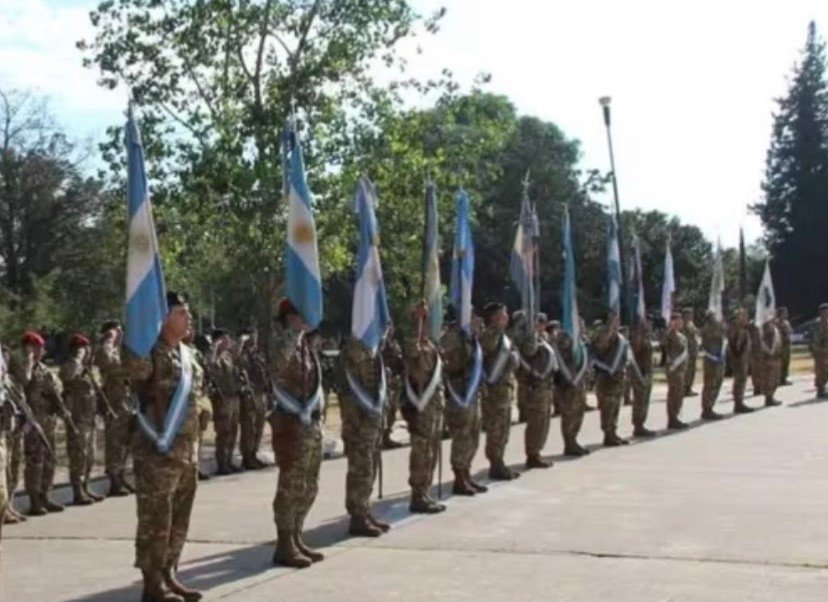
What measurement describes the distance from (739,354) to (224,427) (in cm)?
1057

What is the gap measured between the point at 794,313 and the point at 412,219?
54198mm

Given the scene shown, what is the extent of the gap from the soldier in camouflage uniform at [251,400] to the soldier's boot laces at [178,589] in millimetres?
7625

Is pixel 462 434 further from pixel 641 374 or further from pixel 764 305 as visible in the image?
pixel 764 305

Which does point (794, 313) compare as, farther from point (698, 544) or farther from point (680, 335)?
point (698, 544)

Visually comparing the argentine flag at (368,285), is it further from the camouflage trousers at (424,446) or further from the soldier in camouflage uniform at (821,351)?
the soldier in camouflage uniform at (821,351)

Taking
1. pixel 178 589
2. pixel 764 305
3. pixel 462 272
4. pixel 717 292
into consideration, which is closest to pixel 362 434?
pixel 178 589

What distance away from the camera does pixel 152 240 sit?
774 cm

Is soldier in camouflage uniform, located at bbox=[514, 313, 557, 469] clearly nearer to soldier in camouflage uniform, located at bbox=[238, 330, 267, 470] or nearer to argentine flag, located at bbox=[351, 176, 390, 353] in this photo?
soldier in camouflage uniform, located at bbox=[238, 330, 267, 470]

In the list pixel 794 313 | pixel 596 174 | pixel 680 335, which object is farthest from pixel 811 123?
pixel 680 335

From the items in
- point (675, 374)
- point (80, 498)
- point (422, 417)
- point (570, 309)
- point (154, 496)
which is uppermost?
point (570, 309)

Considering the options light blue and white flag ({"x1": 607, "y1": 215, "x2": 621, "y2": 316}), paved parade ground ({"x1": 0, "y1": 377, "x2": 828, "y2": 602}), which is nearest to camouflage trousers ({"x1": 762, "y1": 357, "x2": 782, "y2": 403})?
light blue and white flag ({"x1": 607, "y1": 215, "x2": 621, "y2": 316})

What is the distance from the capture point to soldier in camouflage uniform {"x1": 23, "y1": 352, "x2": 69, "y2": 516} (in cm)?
1158

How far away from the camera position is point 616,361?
16.2 meters

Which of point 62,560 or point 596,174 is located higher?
point 596,174
